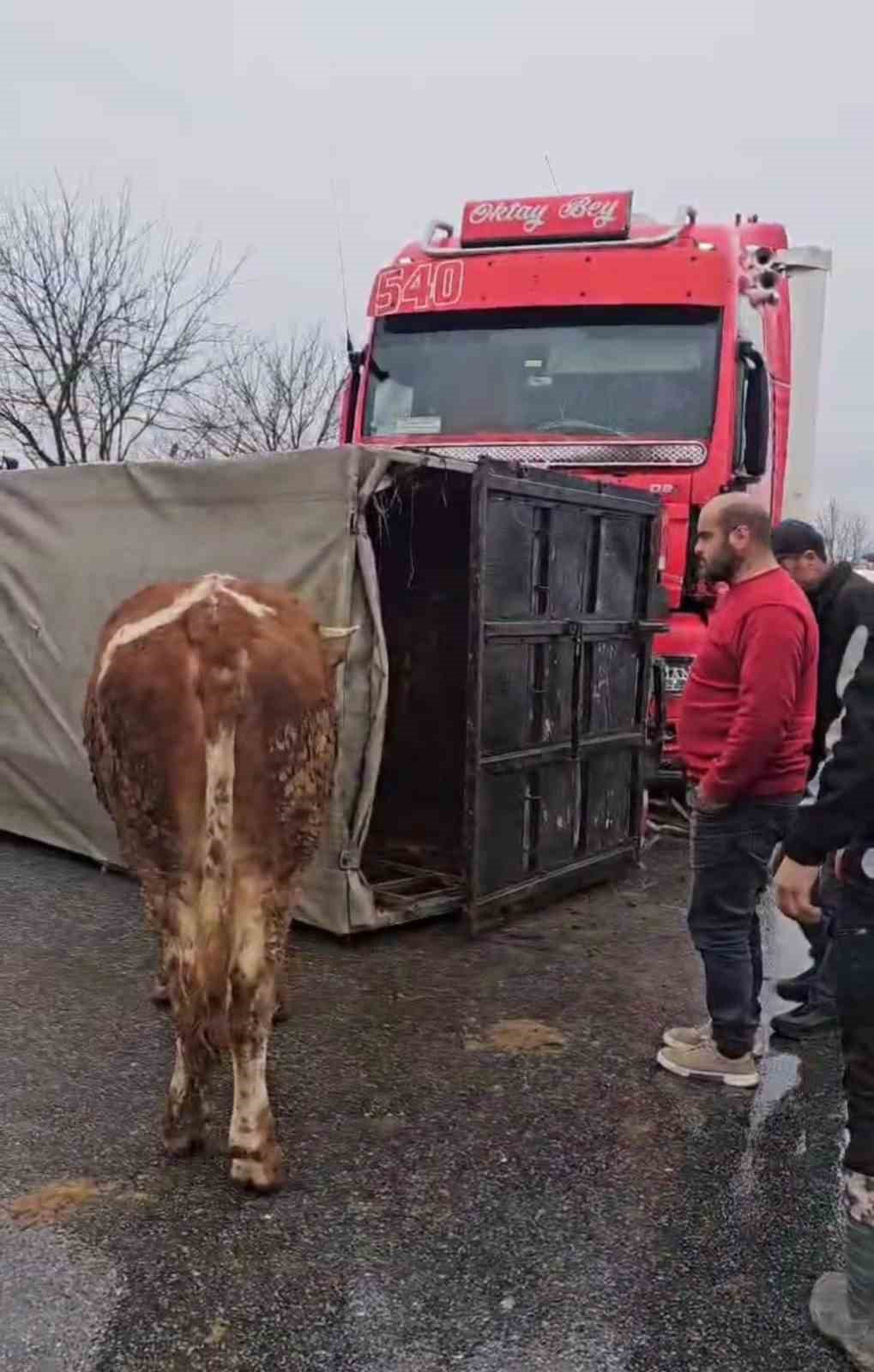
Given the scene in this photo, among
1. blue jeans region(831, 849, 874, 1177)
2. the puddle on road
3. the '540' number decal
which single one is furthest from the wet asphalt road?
the '540' number decal

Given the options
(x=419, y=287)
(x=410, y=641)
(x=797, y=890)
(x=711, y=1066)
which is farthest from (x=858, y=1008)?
(x=419, y=287)

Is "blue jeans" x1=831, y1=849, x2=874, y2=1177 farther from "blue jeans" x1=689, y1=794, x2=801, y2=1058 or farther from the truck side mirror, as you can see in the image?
the truck side mirror

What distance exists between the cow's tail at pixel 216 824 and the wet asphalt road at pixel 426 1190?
0.56 metres

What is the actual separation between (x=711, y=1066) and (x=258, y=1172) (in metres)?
1.73

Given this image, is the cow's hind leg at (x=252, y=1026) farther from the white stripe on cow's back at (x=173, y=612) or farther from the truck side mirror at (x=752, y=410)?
the truck side mirror at (x=752, y=410)

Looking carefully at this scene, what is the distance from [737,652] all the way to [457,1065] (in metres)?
1.82

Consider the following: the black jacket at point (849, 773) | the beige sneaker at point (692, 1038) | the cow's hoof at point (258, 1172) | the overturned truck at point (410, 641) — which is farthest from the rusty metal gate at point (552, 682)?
the black jacket at point (849, 773)

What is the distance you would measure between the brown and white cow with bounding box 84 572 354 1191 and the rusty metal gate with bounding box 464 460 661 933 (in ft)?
7.02

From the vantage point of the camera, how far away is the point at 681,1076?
166 inches

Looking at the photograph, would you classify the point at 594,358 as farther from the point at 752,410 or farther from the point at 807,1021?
the point at 807,1021

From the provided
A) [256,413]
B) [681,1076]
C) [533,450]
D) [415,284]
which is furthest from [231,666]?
[256,413]

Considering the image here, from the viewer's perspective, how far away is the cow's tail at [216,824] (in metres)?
3.31

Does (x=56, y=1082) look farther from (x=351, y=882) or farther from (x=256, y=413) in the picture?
(x=256, y=413)

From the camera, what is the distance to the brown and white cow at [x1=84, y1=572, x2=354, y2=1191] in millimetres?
3320
